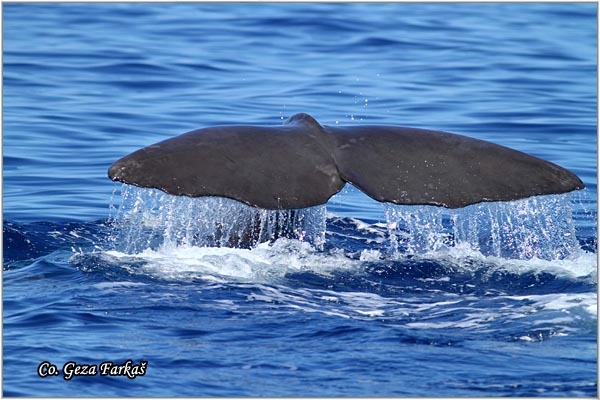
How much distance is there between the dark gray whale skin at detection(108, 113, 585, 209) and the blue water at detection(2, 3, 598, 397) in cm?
40

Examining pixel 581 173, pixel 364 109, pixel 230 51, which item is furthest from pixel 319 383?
pixel 230 51

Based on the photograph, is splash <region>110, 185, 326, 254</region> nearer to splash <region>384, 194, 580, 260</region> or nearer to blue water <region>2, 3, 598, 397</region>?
blue water <region>2, 3, 598, 397</region>

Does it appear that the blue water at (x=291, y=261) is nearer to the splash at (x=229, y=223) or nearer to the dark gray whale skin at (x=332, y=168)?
the splash at (x=229, y=223)

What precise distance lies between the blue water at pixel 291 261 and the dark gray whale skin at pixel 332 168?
0.40 m

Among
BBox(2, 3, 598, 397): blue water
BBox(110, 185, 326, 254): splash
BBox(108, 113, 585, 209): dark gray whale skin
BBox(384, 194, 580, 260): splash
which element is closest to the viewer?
BBox(2, 3, 598, 397): blue water

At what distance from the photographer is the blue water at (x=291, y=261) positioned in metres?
5.29

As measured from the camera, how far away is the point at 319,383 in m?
5.08

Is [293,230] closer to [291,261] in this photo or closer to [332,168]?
[291,261]

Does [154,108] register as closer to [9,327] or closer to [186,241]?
[186,241]

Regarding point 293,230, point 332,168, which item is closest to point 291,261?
point 293,230

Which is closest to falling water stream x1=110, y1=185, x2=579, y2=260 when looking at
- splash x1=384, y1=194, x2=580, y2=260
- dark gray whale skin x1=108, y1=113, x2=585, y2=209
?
splash x1=384, y1=194, x2=580, y2=260

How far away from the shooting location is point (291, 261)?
7047mm

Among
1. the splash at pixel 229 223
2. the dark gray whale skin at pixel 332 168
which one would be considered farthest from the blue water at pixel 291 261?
the dark gray whale skin at pixel 332 168

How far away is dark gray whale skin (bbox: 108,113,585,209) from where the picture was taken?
5941 millimetres
